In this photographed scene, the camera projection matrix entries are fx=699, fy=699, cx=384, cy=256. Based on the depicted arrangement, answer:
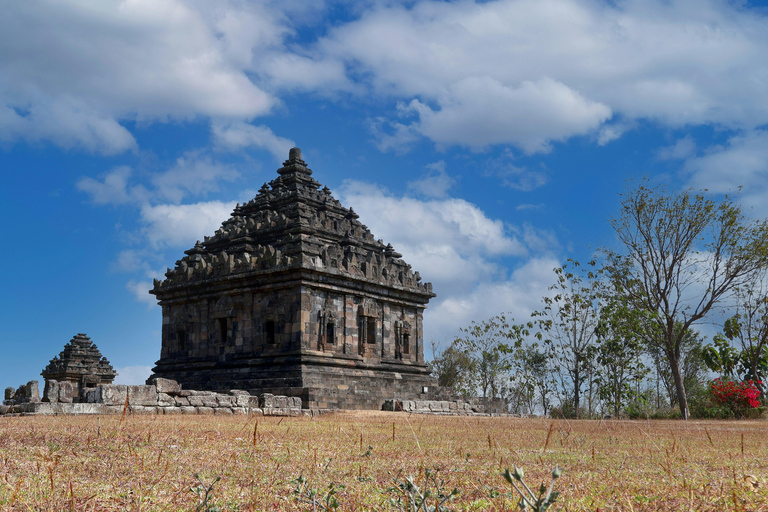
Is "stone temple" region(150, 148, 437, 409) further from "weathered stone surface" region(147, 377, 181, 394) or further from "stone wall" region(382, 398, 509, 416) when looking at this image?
"weathered stone surface" region(147, 377, 181, 394)

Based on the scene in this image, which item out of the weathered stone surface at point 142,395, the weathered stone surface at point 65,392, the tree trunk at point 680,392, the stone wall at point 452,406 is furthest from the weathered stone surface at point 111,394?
the tree trunk at point 680,392

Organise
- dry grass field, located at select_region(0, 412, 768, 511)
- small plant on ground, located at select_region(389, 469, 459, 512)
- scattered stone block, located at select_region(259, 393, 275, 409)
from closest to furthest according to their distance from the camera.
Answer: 1. small plant on ground, located at select_region(389, 469, 459, 512)
2. dry grass field, located at select_region(0, 412, 768, 511)
3. scattered stone block, located at select_region(259, 393, 275, 409)

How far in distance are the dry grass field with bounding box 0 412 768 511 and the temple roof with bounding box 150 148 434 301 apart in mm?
16865

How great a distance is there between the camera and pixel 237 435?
10453 millimetres

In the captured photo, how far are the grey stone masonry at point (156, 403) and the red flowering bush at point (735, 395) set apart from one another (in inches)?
665

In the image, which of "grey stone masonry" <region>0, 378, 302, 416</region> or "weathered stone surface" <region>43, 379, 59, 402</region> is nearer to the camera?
"grey stone masonry" <region>0, 378, 302, 416</region>

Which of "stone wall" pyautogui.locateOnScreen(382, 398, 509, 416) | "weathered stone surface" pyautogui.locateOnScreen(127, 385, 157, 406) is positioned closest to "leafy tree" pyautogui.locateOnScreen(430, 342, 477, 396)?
"stone wall" pyautogui.locateOnScreen(382, 398, 509, 416)

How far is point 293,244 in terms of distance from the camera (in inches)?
1082

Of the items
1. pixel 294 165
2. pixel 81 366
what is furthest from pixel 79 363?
pixel 294 165

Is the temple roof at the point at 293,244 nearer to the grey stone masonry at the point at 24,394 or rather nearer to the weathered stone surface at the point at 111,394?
the grey stone masonry at the point at 24,394

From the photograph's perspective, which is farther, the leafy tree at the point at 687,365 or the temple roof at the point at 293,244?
the leafy tree at the point at 687,365

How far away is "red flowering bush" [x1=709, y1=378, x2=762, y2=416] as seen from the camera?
27031 mm

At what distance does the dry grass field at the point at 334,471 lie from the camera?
17.1 feet

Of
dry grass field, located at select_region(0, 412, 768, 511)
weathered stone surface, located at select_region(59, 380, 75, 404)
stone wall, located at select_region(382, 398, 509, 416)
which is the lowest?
stone wall, located at select_region(382, 398, 509, 416)
